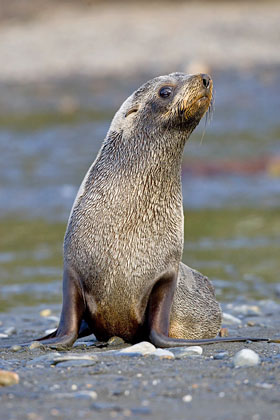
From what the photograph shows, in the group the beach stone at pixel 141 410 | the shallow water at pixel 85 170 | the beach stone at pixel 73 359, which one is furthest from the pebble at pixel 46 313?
the beach stone at pixel 141 410

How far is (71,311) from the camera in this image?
17.9 ft

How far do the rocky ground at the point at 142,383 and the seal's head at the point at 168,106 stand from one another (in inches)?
56.7

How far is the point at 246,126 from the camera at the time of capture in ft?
66.8

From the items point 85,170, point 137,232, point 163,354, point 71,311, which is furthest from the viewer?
point 85,170

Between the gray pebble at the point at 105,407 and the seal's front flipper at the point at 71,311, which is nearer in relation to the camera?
the gray pebble at the point at 105,407

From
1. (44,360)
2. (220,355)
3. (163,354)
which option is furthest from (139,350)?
(44,360)

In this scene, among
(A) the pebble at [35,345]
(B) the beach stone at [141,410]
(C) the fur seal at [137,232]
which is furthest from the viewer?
(C) the fur seal at [137,232]

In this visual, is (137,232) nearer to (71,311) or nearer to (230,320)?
(71,311)

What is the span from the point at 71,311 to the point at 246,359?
1409mm

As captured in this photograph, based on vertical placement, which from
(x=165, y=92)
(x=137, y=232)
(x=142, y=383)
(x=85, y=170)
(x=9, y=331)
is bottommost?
(x=142, y=383)

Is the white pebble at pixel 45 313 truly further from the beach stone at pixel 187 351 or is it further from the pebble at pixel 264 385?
the pebble at pixel 264 385

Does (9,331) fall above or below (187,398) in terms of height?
above

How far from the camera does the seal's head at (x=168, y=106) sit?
5.77 metres

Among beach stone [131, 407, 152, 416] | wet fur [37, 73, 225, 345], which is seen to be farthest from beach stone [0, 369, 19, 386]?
wet fur [37, 73, 225, 345]
